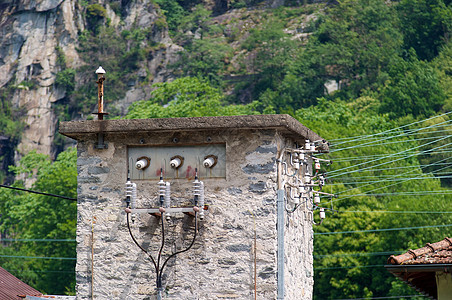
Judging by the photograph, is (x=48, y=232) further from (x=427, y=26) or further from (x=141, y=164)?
(x=427, y=26)

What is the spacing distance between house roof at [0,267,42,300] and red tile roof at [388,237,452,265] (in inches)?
392

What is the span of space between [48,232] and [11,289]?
89.3ft

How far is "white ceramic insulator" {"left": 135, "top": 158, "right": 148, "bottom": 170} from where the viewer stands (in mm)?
13781

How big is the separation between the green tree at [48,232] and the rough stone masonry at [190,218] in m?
30.2

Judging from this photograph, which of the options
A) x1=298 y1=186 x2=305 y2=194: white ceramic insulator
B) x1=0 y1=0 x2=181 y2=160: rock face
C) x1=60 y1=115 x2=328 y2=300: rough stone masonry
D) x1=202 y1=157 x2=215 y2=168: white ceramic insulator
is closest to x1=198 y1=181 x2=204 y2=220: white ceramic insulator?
x1=60 y1=115 x2=328 y2=300: rough stone masonry

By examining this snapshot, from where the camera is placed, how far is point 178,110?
48188 mm

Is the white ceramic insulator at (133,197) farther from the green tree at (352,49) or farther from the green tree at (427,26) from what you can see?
the green tree at (427,26)

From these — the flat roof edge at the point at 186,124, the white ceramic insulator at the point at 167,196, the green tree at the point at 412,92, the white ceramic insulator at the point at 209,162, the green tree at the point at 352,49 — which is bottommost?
the white ceramic insulator at the point at 167,196

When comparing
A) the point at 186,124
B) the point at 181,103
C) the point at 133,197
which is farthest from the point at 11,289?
the point at 181,103

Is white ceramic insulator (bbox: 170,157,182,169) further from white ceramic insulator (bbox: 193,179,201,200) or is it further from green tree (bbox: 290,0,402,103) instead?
green tree (bbox: 290,0,402,103)

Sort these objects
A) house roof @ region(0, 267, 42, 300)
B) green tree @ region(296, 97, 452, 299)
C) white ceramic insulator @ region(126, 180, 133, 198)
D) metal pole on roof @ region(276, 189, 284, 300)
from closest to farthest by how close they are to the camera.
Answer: metal pole on roof @ region(276, 189, 284, 300) → white ceramic insulator @ region(126, 180, 133, 198) → house roof @ region(0, 267, 42, 300) → green tree @ region(296, 97, 452, 299)

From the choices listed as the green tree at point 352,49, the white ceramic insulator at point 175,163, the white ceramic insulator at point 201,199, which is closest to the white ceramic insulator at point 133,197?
the white ceramic insulator at point 175,163

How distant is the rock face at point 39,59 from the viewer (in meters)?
77.1

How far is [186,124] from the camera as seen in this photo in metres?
13.5
